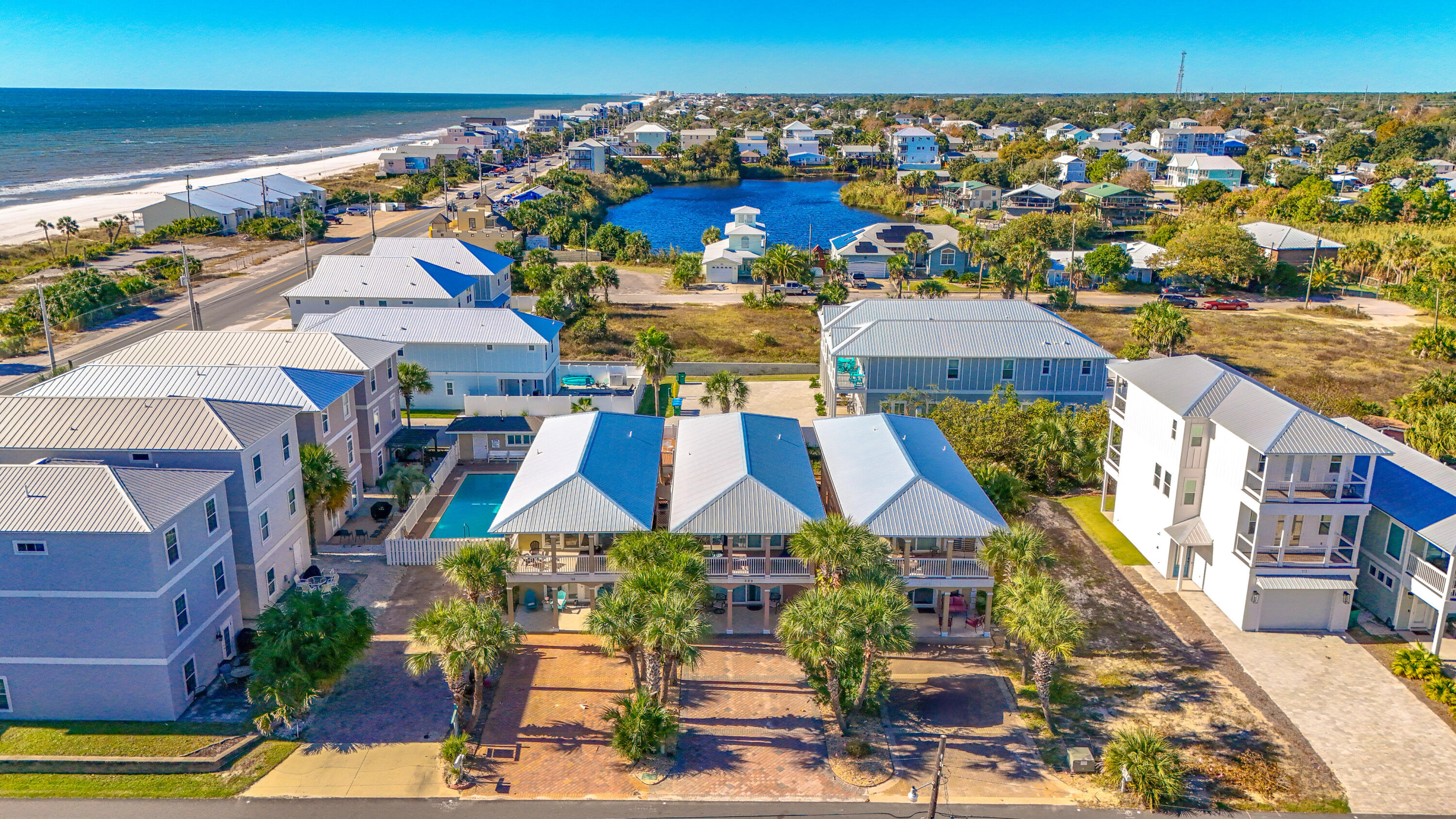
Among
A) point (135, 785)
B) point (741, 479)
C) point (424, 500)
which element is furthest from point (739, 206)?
point (135, 785)

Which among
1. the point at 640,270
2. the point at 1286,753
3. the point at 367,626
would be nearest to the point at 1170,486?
the point at 1286,753

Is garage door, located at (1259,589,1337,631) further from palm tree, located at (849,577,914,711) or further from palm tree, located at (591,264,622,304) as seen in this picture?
palm tree, located at (591,264,622,304)

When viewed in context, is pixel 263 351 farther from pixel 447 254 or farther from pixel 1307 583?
pixel 1307 583

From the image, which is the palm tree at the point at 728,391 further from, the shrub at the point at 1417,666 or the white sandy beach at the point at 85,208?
the white sandy beach at the point at 85,208

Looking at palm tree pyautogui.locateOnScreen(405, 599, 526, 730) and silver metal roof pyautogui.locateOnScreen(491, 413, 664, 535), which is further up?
silver metal roof pyautogui.locateOnScreen(491, 413, 664, 535)

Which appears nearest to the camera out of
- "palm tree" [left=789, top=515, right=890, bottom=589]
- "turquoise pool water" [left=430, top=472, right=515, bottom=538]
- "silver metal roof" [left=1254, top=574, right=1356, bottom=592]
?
"palm tree" [left=789, top=515, right=890, bottom=589]

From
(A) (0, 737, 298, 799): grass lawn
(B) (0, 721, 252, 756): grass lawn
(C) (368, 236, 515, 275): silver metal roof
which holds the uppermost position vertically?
(C) (368, 236, 515, 275): silver metal roof

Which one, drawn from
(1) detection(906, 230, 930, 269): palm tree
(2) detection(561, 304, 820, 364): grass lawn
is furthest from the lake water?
(2) detection(561, 304, 820, 364): grass lawn
